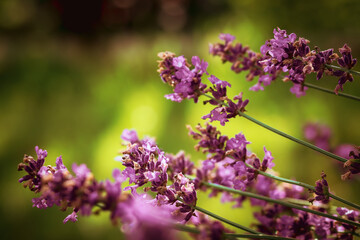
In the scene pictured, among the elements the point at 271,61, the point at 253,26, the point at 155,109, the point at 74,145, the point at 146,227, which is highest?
the point at 253,26

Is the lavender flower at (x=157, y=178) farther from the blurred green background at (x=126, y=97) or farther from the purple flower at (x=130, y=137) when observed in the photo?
the blurred green background at (x=126, y=97)

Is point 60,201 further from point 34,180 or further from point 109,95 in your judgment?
point 109,95

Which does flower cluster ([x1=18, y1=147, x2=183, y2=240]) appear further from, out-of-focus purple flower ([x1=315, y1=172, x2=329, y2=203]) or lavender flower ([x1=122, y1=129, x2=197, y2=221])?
out-of-focus purple flower ([x1=315, y1=172, x2=329, y2=203])

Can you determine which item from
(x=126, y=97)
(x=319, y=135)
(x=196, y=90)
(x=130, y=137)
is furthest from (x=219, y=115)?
(x=126, y=97)

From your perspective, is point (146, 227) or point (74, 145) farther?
point (74, 145)

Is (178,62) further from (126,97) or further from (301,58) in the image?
(126,97)

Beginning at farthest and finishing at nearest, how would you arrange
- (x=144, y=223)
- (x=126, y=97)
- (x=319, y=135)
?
(x=126, y=97), (x=319, y=135), (x=144, y=223)

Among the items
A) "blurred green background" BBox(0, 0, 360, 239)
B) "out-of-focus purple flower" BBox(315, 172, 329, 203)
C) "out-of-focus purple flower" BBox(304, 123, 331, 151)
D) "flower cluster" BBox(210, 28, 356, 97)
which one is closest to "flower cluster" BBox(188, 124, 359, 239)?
"out-of-focus purple flower" BBox(315, 172, 329, 203)

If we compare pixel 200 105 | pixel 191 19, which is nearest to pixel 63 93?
pixel 200 105

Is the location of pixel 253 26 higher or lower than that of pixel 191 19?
lower
